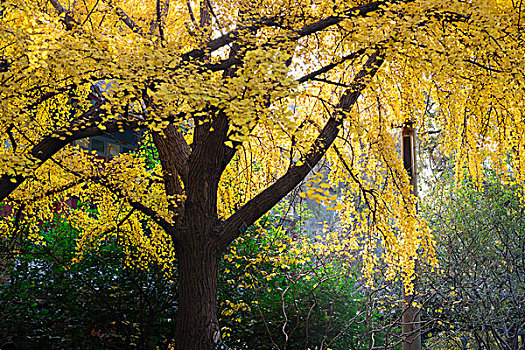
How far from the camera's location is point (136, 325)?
617 centimetres

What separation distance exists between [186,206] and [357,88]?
222 cm

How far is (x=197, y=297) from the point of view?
5.23 metres

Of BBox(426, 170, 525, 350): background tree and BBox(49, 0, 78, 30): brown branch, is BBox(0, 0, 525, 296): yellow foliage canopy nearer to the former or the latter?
BBox(49, 0, 78, 30): brown branch

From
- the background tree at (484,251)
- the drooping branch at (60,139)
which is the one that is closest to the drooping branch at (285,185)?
the drooping branch at (60,139)

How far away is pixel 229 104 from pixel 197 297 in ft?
8.10

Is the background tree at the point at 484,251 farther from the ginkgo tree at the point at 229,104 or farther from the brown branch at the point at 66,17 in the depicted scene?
the brown branch at the point at 66,17

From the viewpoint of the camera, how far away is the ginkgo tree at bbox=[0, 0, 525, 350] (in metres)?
3.86

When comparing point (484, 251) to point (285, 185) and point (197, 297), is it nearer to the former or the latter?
point (285, 185)

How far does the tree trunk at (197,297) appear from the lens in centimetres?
516

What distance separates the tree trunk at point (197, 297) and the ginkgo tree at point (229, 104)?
0.01 metres

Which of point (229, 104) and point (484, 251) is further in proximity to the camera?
point (484, 251)

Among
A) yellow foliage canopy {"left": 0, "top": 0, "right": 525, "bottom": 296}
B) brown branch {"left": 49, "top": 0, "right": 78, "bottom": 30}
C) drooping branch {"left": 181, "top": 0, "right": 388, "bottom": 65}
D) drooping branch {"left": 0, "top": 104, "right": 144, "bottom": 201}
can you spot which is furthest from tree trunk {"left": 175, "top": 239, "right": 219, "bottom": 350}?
brown branch {"left": 49, "top": 0, "right": 78, "bottom": 30}

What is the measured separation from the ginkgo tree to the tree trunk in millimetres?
15

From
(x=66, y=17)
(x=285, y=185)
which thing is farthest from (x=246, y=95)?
(x=66, y=17)
